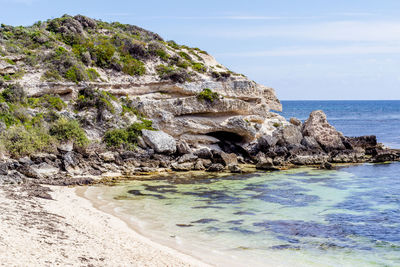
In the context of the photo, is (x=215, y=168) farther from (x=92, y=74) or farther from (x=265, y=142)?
(x=92, y=74)

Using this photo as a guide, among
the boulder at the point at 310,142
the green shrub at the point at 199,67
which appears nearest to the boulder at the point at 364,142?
the boulder at the point at 310,142

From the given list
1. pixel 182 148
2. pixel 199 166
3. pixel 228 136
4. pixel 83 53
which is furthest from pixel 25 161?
pixel 228 136

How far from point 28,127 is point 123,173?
8098mm

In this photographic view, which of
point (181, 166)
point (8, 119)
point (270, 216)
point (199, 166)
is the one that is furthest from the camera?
point (199, 166)

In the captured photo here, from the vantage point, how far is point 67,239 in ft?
38.8

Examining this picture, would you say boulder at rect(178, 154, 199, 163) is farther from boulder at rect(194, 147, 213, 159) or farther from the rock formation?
boulder at rect(194, 147, 213, 159)

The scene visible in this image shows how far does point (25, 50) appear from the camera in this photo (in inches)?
1522

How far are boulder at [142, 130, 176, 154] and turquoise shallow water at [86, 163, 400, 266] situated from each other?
6721mm

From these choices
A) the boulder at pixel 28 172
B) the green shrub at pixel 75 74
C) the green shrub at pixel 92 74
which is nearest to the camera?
the boulder at pixel 28 172

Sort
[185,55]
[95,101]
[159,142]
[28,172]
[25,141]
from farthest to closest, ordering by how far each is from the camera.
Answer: [185,55] → [95,101] → [159,142] → [25,141] → [28,172]

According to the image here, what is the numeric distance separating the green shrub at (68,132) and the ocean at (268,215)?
23.0ft

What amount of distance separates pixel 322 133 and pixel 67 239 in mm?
33659

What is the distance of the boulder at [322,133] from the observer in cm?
4019

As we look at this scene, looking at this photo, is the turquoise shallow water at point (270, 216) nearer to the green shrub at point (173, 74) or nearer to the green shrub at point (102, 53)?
the green shrub at point (173, 74)
